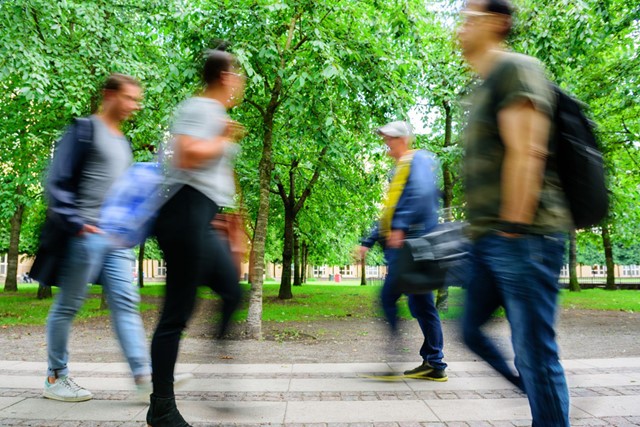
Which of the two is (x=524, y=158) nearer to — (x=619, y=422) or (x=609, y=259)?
(x=619, y=422)

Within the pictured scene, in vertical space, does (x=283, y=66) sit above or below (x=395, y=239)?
above

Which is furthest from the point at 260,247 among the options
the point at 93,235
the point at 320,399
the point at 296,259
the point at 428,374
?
the point at 296,259

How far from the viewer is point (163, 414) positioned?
2805 mm

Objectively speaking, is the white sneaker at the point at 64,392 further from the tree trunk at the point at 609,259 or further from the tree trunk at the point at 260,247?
the tree trunk at the point at 609,259

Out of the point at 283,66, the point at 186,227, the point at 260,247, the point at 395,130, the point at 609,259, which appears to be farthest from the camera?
the point at 609,259

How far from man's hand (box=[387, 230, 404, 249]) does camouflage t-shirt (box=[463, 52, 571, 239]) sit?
1.67 metres

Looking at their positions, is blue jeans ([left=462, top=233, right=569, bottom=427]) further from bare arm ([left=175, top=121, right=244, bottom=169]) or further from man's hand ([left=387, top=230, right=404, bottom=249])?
man's hand ([left=387, top=230, right=404, bottom=249])

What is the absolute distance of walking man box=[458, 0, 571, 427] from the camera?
2.12m

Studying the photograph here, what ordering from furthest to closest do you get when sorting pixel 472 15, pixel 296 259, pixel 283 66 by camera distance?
pixel 296 259
pixel 283 66
pixel 472 15

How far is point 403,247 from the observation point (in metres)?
3.93

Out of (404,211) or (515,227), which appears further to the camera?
(404,211)

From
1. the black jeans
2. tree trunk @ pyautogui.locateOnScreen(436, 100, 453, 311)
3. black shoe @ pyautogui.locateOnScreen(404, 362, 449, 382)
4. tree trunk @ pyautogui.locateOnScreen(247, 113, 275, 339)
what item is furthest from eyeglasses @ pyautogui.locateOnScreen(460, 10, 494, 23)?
tree trunk @ pyautogui.locateOnScreen(436, 100, 453, 311)

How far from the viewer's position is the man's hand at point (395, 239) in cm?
407

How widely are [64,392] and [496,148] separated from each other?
11.0 feet
